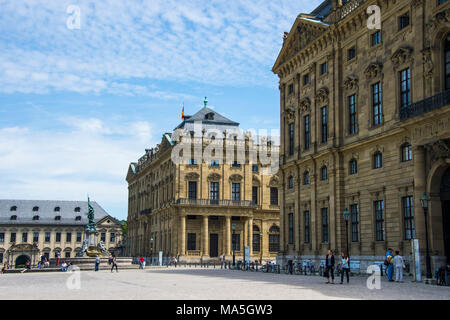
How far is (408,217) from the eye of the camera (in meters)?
35.2

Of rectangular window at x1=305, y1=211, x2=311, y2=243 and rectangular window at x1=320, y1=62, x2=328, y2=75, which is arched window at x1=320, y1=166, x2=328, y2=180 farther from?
rectangular window at x1=320, y1=62, x2=328, y2=75

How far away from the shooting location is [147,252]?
102312 mm

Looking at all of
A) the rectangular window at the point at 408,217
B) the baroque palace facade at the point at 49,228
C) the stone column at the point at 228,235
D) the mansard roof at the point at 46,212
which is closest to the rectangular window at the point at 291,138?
the rectangular window at the point at 408,217

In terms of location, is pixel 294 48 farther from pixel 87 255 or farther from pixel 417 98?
pixel 87 255

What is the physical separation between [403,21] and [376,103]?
19.2 feet

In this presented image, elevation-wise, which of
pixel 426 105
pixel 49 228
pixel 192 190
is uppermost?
pixel 192 190

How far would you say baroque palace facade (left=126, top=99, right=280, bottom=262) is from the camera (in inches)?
3228

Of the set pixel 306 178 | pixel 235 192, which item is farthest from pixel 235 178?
pixel 306 178

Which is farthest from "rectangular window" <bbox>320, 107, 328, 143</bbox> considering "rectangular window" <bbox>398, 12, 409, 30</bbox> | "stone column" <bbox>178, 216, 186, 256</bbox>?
"stone column" <bbox>178, 216, 186, 256</bbox>

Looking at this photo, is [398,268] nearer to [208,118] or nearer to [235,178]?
[235,178]

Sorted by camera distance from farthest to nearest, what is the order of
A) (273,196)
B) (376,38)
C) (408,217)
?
(273,196) → (376,38) → (408,217)

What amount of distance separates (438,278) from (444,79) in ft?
37.7

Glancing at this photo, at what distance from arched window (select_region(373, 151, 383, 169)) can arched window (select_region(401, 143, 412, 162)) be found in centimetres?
274

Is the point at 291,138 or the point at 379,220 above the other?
the point at 291,138
